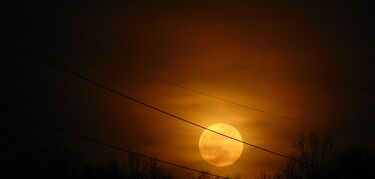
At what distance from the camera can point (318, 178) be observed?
4409 centimetres

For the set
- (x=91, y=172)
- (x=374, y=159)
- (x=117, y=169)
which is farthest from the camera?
(x=117, y=169)

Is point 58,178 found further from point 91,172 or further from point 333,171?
point 333,171

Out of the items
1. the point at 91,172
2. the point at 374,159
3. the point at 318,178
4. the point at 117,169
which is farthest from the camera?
the point at 117,169

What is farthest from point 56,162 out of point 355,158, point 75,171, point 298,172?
point 355,158

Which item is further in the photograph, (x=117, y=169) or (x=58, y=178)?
(x=117, y=169)

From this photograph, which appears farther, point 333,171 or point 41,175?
point 41,175

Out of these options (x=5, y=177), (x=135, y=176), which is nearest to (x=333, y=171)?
(x=135, y=176)

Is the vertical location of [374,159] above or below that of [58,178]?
above

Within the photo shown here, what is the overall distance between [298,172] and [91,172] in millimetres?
21171

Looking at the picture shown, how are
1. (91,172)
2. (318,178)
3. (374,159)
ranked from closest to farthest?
(318,178), (374,159), (91,172)

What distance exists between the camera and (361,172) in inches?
1789

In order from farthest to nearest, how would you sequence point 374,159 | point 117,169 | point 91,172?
point 117,169, point 91,172, point 374,159

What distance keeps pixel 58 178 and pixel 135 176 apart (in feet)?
28.0

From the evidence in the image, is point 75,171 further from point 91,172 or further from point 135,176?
point 135,176
